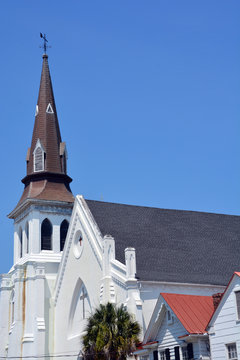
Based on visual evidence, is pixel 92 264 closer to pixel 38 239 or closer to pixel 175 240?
pixel 175 240

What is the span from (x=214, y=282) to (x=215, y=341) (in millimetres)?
12969

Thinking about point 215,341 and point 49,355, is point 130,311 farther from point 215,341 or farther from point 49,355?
point 49,355

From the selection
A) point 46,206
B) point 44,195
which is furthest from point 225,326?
point 44,195

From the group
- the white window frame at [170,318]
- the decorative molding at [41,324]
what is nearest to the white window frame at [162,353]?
the white window frame at [170,318]

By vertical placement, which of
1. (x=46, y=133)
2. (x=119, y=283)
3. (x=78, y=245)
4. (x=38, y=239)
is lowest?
(x=119, y=283)

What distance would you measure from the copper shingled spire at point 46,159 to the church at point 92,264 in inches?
3.7

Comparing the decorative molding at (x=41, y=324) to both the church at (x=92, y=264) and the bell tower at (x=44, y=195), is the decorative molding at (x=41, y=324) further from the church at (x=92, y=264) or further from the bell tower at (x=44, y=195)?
the bell tower at (x=44, y=195)

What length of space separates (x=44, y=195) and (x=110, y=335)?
2315cm

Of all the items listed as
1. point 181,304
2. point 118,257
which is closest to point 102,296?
point 118,257

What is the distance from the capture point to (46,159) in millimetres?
56688

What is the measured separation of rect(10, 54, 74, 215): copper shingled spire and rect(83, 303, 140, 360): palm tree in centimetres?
2136

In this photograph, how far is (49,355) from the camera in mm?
49219

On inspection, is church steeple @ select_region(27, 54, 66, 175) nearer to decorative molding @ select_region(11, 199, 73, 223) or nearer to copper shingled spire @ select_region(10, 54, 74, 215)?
copper shingled spire @ select_region(10, 54, 74, 215)

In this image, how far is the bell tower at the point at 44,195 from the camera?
2121 inches
